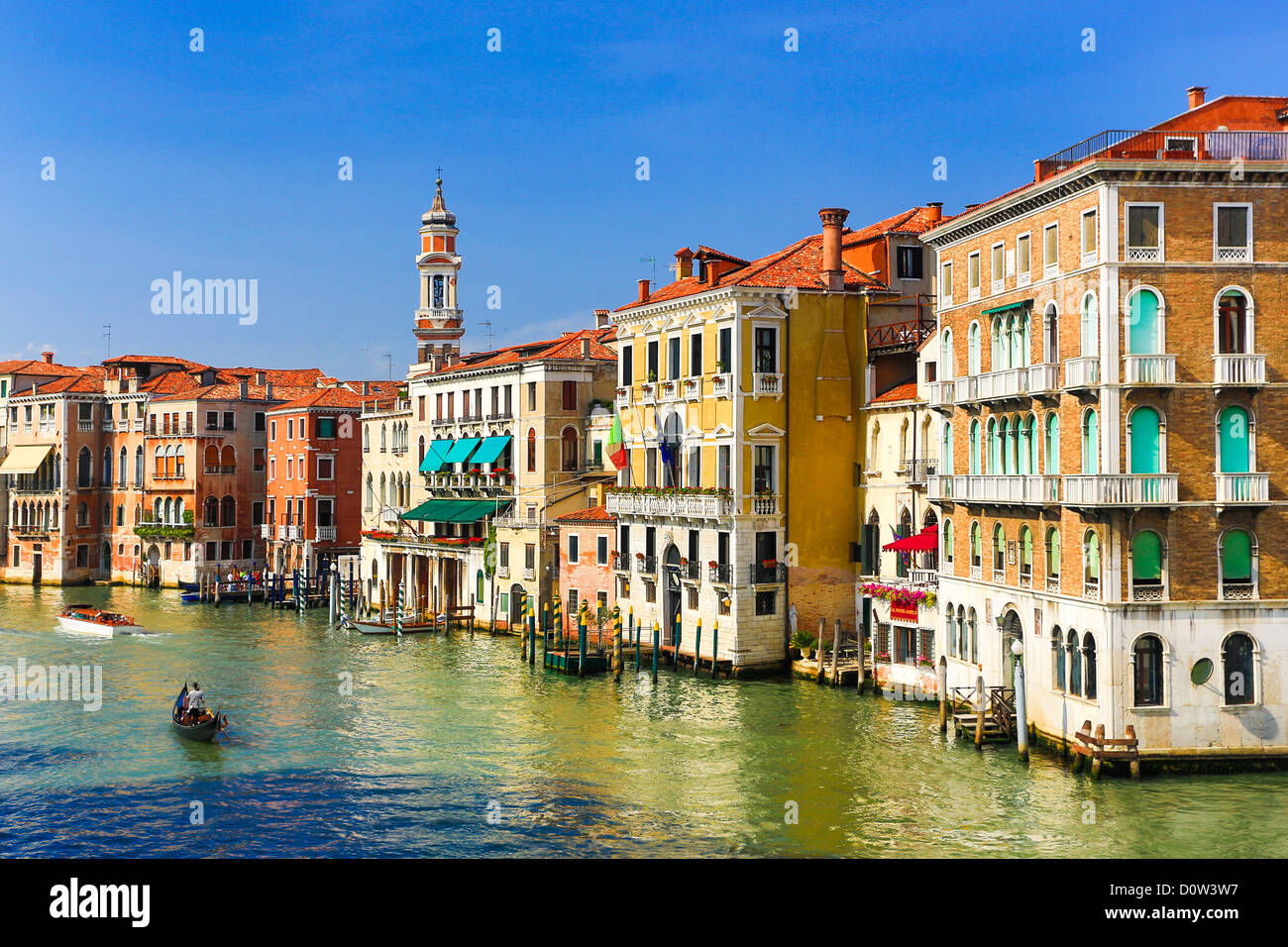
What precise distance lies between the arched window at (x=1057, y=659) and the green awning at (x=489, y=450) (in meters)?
28.1

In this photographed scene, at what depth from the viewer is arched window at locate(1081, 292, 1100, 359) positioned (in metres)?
22.9

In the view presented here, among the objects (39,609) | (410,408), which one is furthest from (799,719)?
(39,609)

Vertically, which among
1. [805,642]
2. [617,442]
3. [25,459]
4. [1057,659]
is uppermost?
[25,459]

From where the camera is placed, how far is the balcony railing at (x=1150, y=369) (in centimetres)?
2242

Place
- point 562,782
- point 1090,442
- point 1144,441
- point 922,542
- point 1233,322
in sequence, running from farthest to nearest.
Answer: point 922,542 → point 562,782 → point 1090,442 → point 1233,322 → point 1144,441

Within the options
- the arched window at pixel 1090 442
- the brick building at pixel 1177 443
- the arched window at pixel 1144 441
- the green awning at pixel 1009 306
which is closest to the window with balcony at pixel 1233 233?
the brick building at pixel 1177 443

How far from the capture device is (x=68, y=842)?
19828 millimetres

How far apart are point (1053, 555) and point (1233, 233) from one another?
21.2 feet

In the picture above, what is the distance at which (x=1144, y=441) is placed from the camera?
888 inches

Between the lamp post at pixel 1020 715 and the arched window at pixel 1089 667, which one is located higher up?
the arched window at pixel 1089 667

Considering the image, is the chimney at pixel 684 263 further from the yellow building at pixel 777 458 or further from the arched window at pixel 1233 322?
the arched window at pixel 1233 322

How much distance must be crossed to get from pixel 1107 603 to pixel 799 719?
8.63 meters

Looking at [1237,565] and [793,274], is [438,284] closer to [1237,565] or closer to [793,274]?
[793,274]

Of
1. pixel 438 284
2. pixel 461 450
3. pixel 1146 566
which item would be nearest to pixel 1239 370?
pixel 1146 566
